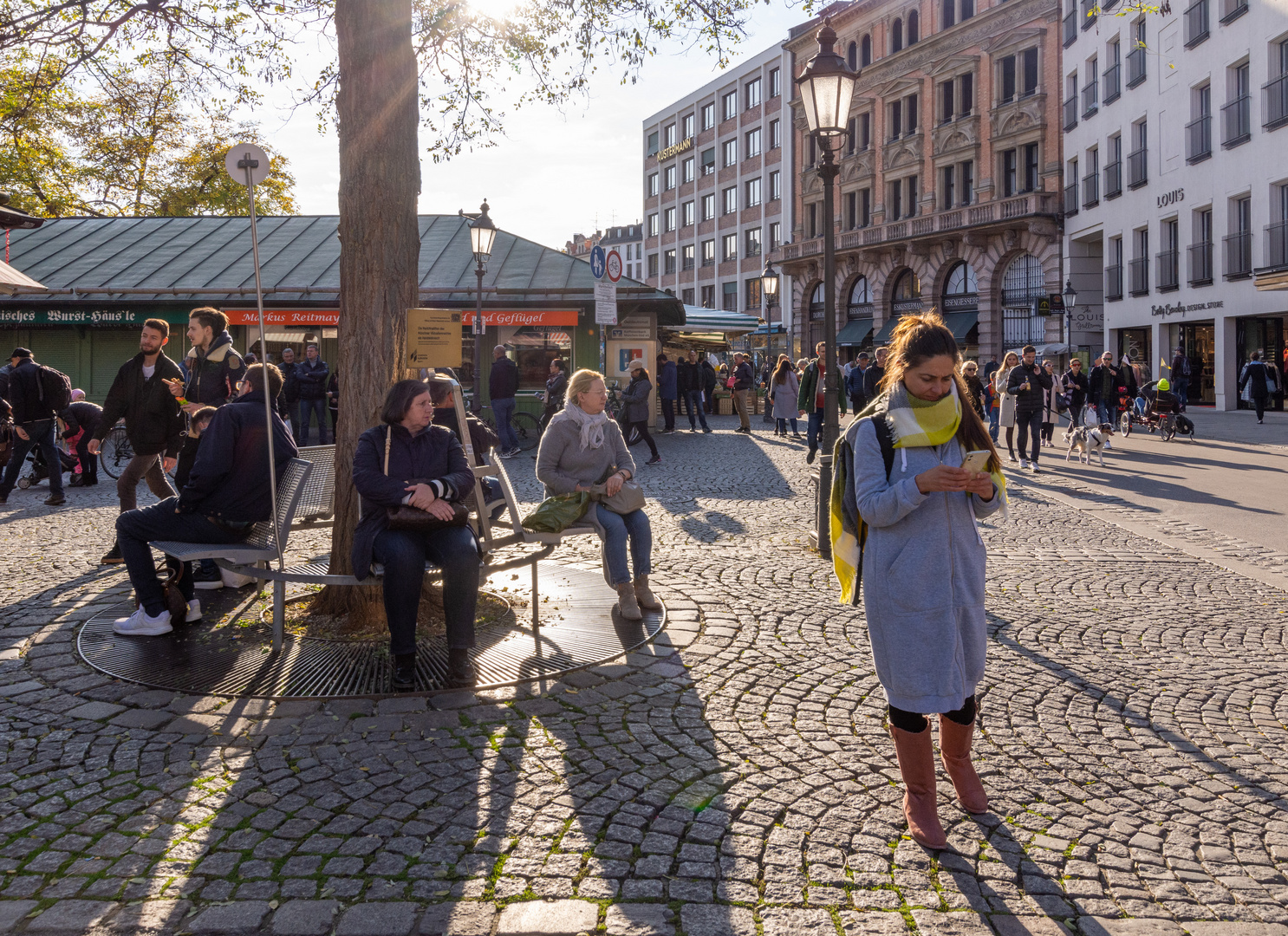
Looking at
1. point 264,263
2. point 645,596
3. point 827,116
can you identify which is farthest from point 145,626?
point 264,263

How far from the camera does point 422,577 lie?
491 cm

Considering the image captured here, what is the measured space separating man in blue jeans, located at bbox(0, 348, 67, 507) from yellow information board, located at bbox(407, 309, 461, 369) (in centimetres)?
765

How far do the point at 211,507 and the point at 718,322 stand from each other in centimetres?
2380

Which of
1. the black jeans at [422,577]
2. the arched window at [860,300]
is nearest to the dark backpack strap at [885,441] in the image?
the black jeans at [422,577]

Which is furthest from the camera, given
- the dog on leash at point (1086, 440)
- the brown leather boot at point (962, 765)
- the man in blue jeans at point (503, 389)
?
the man in blue jeans at point (503, 389)

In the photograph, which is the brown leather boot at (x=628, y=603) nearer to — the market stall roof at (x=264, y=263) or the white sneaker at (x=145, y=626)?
the white sneaker at (x=145, y=626)

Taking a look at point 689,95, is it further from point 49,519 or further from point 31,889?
point 31,889

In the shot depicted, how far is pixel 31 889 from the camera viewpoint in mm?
2969

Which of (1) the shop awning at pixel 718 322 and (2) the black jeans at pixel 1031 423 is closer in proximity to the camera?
(2) the black jeans at pixel 1031 423

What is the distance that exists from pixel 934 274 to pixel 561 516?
130 ft

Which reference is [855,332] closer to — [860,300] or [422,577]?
[860,300]

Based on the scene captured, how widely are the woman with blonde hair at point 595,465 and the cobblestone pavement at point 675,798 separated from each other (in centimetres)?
66

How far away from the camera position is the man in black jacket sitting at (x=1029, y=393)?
1487cm

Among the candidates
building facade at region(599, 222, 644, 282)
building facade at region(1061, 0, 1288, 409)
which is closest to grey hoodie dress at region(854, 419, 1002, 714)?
building facade at region(1061, 0, 1288, 409)
